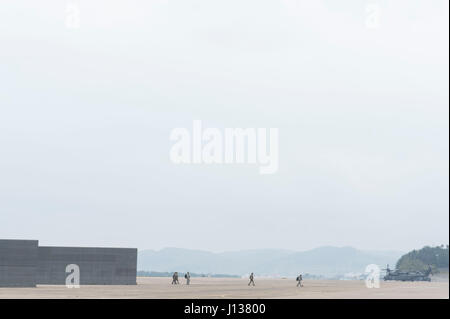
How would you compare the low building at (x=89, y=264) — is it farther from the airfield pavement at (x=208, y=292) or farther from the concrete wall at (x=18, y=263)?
the airfield pavement at (x=208, y=292)

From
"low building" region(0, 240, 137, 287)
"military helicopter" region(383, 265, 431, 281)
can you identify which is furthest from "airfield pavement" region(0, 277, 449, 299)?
"military helicopter" region(383, 265, 431, 281)

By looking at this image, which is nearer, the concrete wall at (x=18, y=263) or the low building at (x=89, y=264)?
the concrete wall at (x=18, y=263)

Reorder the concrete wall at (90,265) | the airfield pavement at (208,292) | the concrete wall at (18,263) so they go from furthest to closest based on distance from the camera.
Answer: the concrete wall at (90,265)
the concrete wall at (18,263)
the airfield pavement at (208,292)

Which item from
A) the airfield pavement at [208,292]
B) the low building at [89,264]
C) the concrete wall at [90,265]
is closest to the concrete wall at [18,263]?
the airfield pavement at [208,292]

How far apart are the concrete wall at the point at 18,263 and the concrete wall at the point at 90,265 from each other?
7.13 meters

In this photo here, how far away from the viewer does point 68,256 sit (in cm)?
7356

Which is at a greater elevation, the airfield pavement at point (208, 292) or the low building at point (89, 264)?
the low building at point (89, 264)

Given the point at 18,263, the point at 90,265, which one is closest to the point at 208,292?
the point at 18,263

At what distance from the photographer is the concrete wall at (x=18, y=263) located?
64.3 m

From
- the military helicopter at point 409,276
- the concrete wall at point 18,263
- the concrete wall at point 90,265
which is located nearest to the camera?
the concrete wall at point 18,263

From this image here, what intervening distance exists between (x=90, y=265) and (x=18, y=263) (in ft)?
32.2
